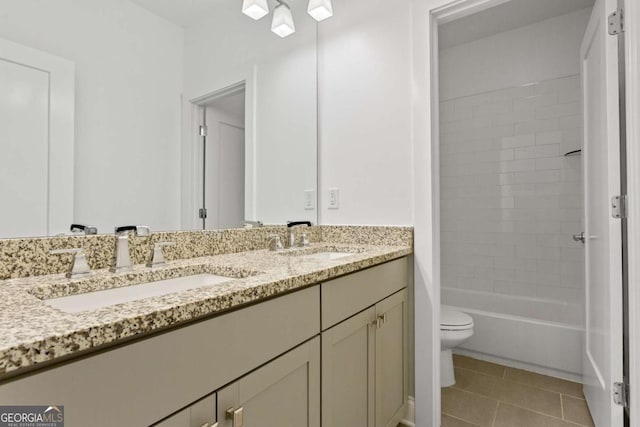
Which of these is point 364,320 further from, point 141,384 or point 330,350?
point 141,384

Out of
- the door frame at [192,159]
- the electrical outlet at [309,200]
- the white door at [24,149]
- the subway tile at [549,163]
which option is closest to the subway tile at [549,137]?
the subway tile at [549,163]

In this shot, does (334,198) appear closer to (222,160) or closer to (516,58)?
(222,160)

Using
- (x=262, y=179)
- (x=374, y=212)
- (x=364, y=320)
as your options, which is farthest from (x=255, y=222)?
(x=364, y=320)

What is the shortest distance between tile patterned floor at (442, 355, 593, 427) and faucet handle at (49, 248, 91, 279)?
1697 mm

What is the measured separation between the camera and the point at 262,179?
5.72 ft

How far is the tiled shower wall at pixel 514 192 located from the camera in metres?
2.53

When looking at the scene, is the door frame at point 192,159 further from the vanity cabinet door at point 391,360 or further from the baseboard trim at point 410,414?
the baseboard trim at point 410,414

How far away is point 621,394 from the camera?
4.33ft

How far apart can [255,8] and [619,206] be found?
179 cm

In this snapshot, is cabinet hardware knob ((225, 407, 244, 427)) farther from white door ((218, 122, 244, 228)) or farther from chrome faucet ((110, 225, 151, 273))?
white door ((218, 122, 244, 228))

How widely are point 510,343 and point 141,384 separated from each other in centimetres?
243

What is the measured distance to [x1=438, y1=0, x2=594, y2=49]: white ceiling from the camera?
2.33m

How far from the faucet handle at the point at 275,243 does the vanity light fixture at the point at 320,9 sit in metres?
1.21

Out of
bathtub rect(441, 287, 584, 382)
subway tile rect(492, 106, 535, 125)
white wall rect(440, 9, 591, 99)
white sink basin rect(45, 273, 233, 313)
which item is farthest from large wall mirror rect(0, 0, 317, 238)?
subway tile rect(492, 106, 535, 125)
